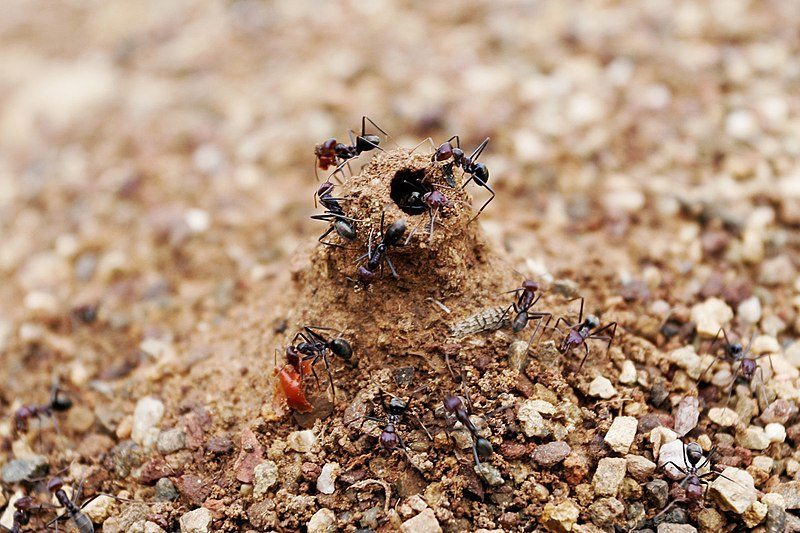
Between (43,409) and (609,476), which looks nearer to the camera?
(609,476)

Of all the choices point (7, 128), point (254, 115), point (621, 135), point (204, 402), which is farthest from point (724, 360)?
point (7, 128)

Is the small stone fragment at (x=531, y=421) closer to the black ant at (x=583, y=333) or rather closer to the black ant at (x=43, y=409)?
the black ant at (x=583, y=333)

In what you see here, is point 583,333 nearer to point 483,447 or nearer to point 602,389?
point 602,389

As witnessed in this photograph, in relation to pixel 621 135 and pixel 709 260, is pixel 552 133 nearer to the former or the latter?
pixel 621 135

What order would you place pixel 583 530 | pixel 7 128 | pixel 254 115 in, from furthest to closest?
pixel 7 128 < pixel 254 115 < pixel 583 530

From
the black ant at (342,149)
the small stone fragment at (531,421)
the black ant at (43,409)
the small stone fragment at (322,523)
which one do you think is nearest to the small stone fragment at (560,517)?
the small stone fragment at (531,421)

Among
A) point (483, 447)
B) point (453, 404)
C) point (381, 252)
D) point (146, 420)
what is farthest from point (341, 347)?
point (146, 420)

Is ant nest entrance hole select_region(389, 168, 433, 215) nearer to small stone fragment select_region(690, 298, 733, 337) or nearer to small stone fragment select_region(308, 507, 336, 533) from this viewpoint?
small stone fragment select_region(308, 507, 336, 533)
